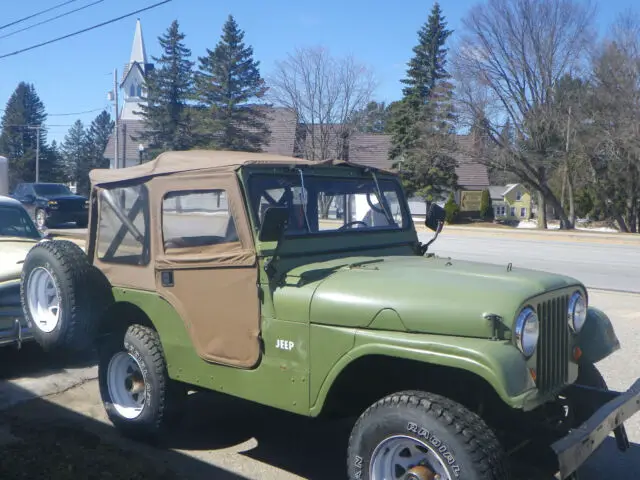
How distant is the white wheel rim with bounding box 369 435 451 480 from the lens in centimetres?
332

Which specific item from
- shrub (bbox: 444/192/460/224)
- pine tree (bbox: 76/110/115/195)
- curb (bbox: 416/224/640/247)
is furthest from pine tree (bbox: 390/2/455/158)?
pine tree (bbox: 76/110/115/195)

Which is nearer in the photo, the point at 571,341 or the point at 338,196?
the point at 571,341

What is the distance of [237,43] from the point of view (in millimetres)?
42969

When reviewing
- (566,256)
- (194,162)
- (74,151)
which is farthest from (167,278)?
(74,151)

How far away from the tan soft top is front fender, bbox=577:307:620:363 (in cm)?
205

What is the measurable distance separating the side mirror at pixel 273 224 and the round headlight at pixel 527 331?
55.5 inches

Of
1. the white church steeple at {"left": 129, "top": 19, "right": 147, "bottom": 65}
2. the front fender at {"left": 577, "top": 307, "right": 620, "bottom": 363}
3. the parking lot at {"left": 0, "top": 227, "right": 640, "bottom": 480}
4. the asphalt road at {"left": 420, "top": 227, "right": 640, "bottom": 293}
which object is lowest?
the parking lot at {"left": 0, "top": 227, "right": 640, "bottom": 480}

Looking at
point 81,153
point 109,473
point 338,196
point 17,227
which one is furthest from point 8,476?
point 81,153

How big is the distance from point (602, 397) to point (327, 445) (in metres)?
1.96

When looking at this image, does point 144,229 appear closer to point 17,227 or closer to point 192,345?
point 192,345

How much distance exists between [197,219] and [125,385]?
144 cm

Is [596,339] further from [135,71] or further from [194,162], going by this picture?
[135,71]

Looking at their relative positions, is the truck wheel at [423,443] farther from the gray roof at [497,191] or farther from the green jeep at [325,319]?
the gray roof at [497,191]

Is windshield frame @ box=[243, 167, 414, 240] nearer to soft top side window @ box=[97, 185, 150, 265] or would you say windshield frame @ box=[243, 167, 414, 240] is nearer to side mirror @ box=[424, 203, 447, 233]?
side mirror @ box=[424, 203, 447, 233]
